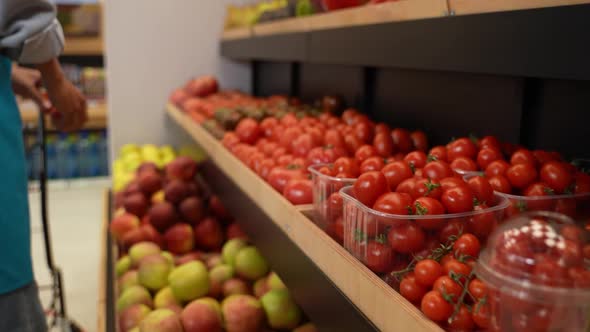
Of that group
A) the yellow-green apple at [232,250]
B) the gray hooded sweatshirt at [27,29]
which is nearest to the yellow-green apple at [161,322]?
the yellow-green apple at [232,250]

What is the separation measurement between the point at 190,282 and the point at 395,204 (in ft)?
3.99

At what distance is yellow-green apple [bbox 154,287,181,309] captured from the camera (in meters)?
2.15

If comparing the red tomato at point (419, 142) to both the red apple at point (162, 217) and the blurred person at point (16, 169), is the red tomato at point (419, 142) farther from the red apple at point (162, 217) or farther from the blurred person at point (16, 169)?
the red apple at point (162, 217)

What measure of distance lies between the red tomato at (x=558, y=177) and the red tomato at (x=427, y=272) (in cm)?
35

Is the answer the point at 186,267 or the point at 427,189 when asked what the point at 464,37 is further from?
the point at 186,267

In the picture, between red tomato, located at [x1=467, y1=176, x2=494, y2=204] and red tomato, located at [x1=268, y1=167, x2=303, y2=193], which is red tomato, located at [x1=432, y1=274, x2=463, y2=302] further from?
red tomato, located at [x1=268, y1=167, x2=303, y2=193]

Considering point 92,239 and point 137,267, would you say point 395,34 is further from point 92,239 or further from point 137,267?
point 92,239

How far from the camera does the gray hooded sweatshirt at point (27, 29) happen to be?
163 cm

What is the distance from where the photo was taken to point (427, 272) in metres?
0.99

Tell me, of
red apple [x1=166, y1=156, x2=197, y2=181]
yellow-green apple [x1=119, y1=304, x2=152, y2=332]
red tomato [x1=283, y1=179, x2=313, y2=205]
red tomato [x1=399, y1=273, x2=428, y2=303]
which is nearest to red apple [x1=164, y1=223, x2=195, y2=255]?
red apple [x1=166, y1=156, x2=197, y2=181]

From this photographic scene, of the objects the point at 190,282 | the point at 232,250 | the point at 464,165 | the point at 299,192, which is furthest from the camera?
the point at 232,250

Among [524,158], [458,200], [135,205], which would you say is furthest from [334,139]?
[135,205]

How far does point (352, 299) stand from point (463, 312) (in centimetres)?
29

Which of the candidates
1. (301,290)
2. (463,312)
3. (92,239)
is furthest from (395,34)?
(92,239)
